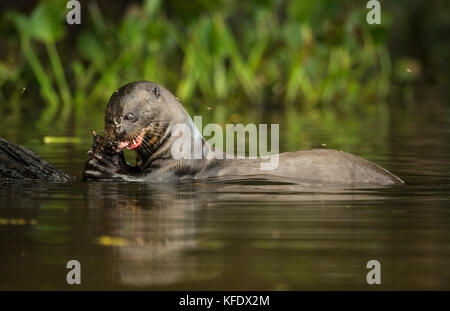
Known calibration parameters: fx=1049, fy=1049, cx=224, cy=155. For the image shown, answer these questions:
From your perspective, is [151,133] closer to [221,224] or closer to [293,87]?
[221,224]

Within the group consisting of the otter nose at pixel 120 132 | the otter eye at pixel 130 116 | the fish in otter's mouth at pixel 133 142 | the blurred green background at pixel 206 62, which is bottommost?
the fish in otter's mouth at pixel 133 142

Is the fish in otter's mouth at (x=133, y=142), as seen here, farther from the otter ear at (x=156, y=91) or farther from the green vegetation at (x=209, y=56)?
the green vegetation at (x=209, y=56)

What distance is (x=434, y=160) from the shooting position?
944 centimetres

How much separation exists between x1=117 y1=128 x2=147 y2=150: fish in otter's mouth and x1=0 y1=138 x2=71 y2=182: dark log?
2.04ft

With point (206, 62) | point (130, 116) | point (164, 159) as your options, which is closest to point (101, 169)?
point (130, 116)

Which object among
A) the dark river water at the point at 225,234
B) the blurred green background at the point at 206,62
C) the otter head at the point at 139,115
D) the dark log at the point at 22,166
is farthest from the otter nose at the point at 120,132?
the blurred green background at the point at 206,62

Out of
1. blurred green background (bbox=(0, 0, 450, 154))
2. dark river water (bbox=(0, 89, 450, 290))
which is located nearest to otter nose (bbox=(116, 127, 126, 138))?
dark river water (bbox=(0, 89, 450, 290))

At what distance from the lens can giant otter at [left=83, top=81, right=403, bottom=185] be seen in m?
7.16

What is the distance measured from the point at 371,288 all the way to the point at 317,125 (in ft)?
35.0

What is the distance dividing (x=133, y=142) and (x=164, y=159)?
0.32 meters

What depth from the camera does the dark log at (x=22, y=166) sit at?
732 cm

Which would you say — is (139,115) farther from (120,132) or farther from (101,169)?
(101,169)

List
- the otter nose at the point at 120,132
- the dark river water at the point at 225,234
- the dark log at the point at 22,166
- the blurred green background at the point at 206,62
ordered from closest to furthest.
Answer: the dark river water at the point at 225,234 < the otter nose at the point at 120,132 < the dark log at the point at 22,166 < the blurred green background at the point at 206,62

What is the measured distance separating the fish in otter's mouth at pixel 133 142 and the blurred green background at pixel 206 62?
726 cm
